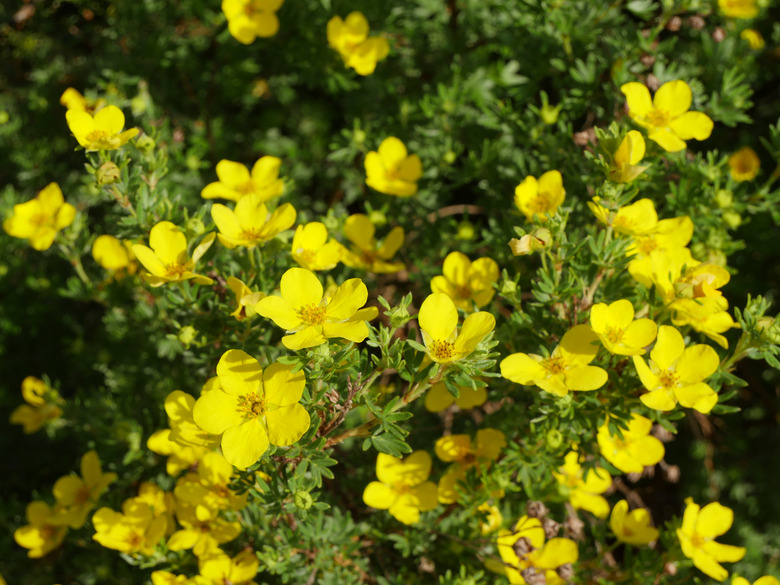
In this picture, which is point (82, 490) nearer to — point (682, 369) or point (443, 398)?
point (443, 398)

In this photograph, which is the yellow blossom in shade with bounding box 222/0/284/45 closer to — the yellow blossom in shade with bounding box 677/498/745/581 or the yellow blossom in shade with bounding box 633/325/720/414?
Answer: the yellow blossom in shade with bounding box 633/325/720/414

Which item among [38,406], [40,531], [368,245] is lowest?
[40,531]

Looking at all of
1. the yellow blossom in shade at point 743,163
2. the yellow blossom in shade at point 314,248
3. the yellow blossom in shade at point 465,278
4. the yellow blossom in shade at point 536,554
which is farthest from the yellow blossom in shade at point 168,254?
the yellow blossom in shade at point 743,163

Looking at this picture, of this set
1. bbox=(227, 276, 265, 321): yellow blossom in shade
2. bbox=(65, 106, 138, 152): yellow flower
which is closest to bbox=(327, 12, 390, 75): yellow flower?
bbox=(65, 106, 138, 152): yellow flower

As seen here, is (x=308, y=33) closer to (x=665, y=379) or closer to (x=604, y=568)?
(x=665, y=379)

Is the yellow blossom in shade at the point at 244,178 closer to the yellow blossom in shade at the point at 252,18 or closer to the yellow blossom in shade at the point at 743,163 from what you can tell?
the yellow blossom in shade at the point at 252,18

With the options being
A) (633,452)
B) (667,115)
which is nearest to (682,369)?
(633,452)

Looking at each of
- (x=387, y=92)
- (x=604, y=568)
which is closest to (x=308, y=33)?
(x=387, y=92)
